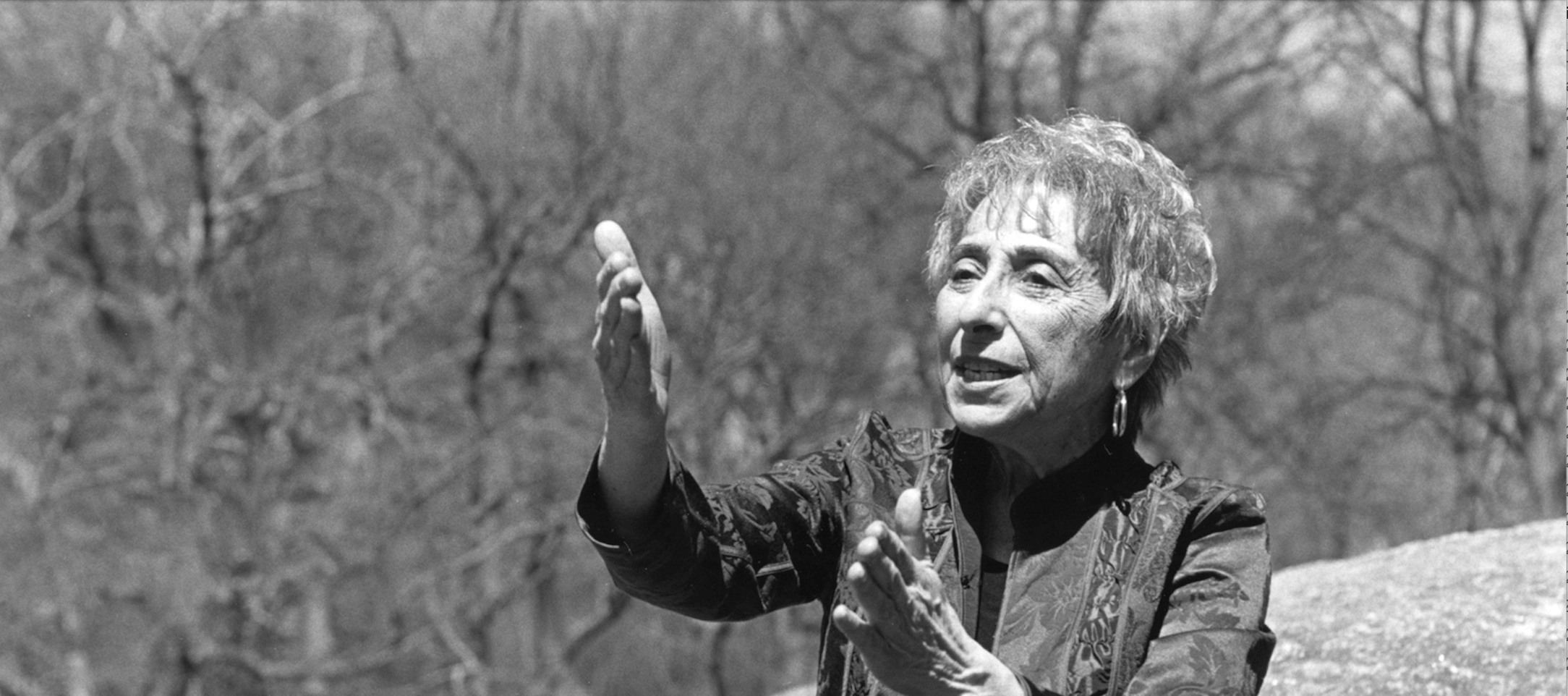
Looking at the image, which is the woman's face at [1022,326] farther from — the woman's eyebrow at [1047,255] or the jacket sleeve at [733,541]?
the jacket sleeve at [733,541]

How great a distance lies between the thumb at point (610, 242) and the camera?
1.97 meters

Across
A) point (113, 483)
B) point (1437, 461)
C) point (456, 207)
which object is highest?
point (456, 207)

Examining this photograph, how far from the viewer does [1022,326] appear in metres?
2.31

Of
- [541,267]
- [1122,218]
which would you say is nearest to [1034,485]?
[1122,218]

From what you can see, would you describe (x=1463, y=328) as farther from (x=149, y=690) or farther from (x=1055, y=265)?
(x=1055, y=265)

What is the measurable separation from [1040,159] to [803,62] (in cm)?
1418

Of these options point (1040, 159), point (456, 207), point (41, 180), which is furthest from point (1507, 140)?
point (1040, 159)

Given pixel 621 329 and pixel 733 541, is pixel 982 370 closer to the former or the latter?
pixel 733 541

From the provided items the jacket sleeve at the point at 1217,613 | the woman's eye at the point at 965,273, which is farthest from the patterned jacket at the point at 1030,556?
the woman's eye at the point at 965,273

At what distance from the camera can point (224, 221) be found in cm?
1537

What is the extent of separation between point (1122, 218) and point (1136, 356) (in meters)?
0.20

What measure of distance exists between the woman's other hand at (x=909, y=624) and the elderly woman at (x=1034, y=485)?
0.51ft

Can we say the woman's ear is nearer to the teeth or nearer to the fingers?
the teeth

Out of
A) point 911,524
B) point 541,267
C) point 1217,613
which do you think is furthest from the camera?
point 541,267
